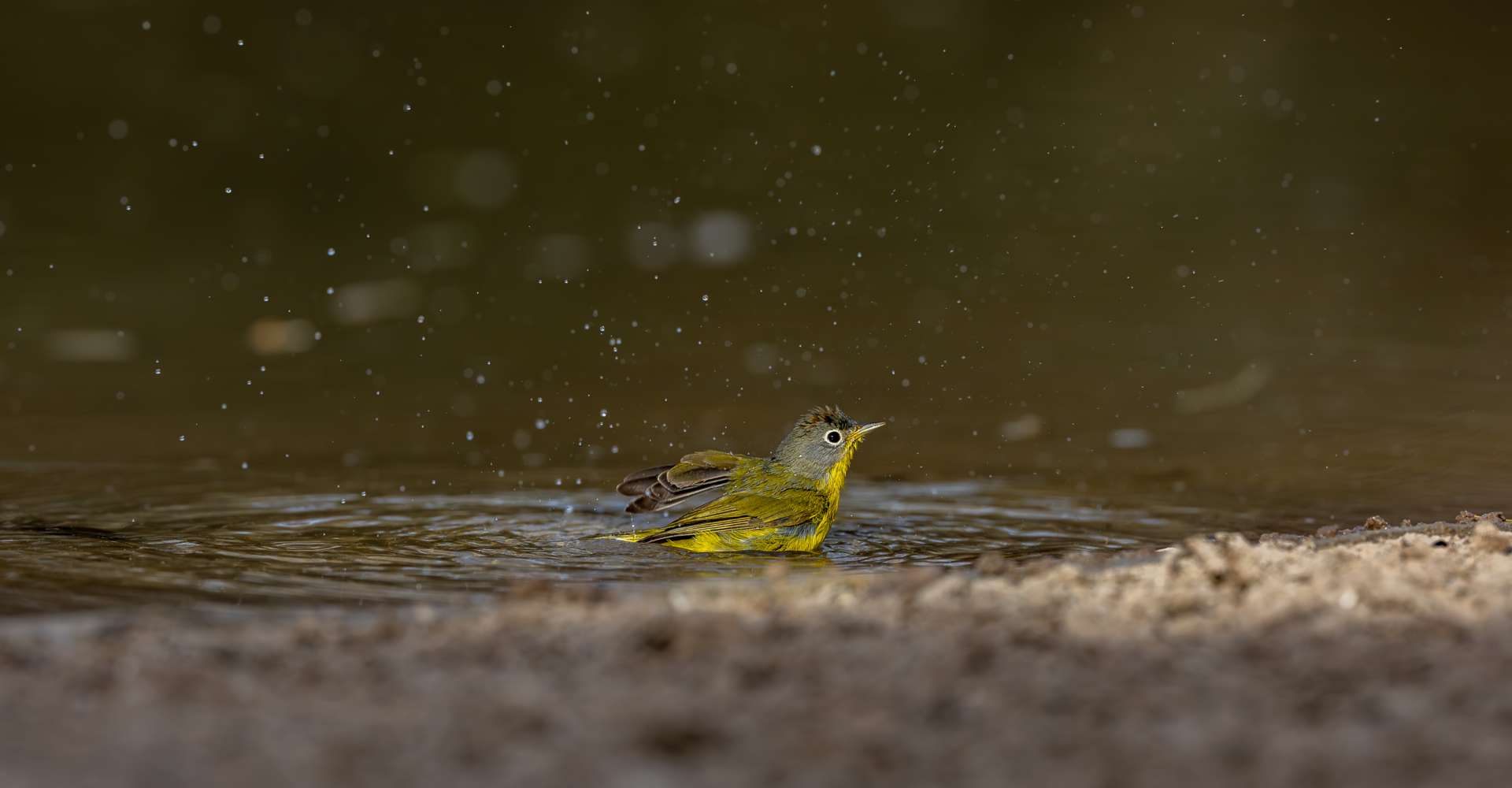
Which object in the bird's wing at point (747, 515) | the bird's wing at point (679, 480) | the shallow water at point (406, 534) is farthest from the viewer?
the bird's wing at point (679, 480)

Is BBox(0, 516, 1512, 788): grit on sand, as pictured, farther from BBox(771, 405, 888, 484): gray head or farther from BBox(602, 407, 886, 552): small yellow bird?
BBox(771, 405, 888, 484): gray head

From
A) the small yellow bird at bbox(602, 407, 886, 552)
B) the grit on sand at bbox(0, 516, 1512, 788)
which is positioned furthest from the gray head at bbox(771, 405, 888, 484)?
the grit on sand at bbox(0, 516, 1512, 788)

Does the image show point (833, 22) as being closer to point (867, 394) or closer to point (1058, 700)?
point (867, 394)

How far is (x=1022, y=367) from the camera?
10195 millimetres

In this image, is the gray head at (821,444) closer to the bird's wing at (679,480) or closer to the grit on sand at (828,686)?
the bird's wing at (679,480)

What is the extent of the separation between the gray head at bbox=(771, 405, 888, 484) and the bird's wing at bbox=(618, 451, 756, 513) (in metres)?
0.23

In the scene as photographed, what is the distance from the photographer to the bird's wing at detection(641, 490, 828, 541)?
6.08 metres

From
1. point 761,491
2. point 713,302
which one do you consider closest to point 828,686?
point 761,491

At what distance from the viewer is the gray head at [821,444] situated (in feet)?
20.8

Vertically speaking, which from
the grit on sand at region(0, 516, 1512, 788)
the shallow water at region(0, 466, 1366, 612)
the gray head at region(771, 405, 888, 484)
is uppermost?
the gray head at region(771, 405, 888, 484)

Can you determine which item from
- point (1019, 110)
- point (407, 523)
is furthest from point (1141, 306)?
point (407, 523)

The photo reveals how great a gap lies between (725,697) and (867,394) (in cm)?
646

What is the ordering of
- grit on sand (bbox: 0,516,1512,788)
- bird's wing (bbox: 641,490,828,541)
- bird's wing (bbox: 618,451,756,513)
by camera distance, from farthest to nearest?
bird's wing (bbox: 618,451,756,513), bird's wing (bbox: 641,490,828,541), grit on sand (bbox: 0,516,1512,788)

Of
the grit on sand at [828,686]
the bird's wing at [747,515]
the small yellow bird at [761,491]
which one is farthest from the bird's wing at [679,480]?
the grit on sand at [828,686]
